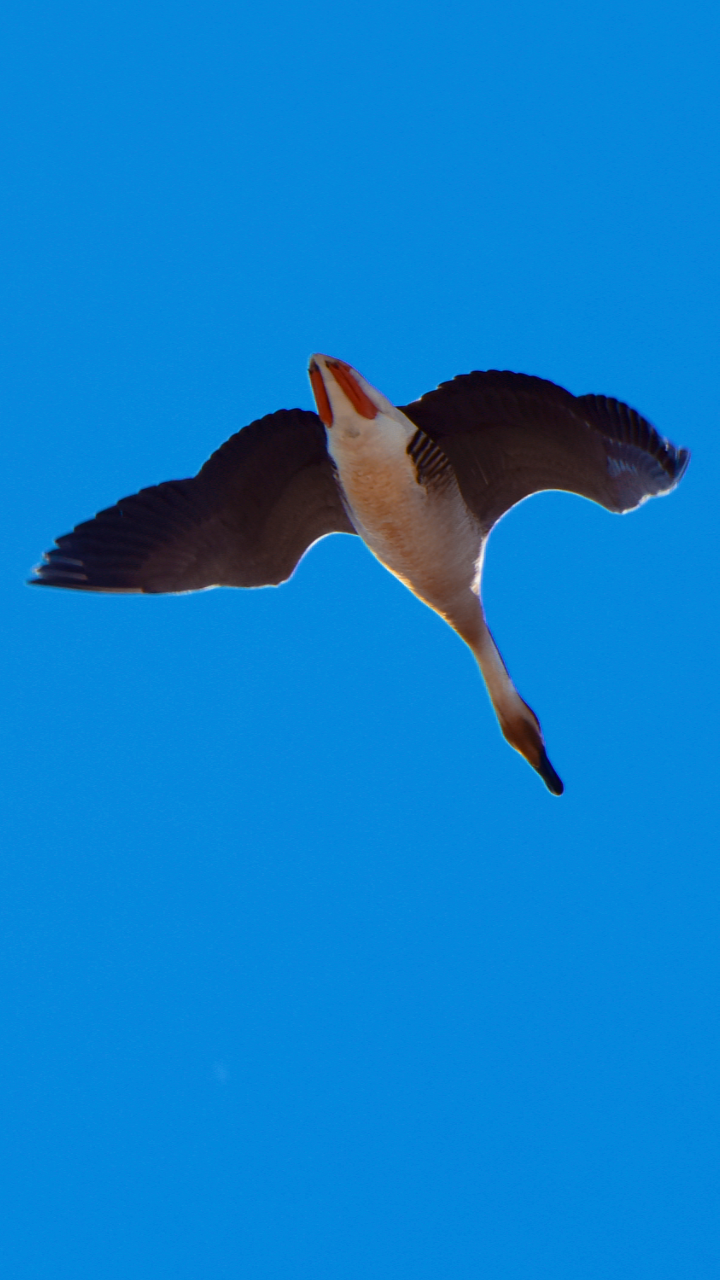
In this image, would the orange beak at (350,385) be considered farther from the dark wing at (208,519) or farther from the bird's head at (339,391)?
the dark wing at (208,519)

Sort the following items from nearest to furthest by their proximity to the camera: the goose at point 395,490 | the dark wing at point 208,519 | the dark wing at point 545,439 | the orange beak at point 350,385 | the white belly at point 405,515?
1. the orange beak at point 350,385
2. the white belly at point 405,515
3. the goose at point 395,490
4. the dark wing at point 545,439
5. the dark wing at point 208,519

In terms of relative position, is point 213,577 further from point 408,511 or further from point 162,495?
point 408,511

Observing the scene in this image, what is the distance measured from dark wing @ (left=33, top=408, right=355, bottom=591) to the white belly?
1.74 ft

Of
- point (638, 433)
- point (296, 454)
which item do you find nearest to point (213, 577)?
point (296, 454)

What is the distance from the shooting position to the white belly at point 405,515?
19.9ft

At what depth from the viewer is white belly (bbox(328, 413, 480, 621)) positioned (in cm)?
608

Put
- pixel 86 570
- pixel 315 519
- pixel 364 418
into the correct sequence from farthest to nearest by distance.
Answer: pixel 315 519 → pixel 86 570 → pixel 364 418

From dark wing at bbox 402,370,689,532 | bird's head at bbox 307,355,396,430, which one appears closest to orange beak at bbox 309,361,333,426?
bird's head at bbox 307,355,396,430

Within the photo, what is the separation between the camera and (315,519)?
7.18m

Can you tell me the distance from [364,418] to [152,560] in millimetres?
1498

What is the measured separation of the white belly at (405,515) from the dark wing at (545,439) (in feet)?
1.06

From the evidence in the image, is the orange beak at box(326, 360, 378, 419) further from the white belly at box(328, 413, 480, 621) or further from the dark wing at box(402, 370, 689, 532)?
the dark wing at box(402, 370, 689, 532)

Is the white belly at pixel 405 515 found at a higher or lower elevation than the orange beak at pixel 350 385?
lower

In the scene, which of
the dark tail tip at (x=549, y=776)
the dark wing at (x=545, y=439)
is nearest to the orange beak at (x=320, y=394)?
the dark wing at (x=545, y=439)
